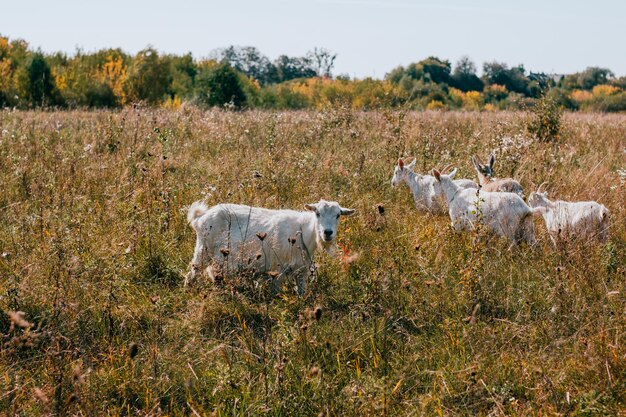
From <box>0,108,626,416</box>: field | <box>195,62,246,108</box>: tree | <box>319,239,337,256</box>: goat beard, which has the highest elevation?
<box>195,62,246,108</box>: tree

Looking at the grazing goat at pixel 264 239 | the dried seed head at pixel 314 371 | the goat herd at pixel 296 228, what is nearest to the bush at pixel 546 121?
the goat herd at pixel 296 228

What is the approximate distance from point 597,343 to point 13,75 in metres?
28.1

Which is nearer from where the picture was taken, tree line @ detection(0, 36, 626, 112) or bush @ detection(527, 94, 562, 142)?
bush @ detection(527, 94, 562, 142)

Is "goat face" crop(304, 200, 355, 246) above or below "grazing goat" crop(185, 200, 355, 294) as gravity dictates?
above

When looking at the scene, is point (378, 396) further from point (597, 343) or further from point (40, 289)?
point (40, 289)

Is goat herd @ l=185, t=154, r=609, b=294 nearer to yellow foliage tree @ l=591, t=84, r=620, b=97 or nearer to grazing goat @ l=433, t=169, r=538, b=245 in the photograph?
grazing goat @ l=433, t=169, r=538, b=245

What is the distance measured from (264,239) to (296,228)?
1.05 ft

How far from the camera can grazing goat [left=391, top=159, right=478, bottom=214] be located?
24.7 ft

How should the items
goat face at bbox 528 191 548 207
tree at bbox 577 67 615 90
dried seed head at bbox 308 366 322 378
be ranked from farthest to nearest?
tree at bbox 577 67 615 90 < goat face at bbox 528 191 548 207 < dried seed head at bbox 308 366 322 378

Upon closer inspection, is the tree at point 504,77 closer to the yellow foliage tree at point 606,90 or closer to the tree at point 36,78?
the yellow foliage tree at point 606,90

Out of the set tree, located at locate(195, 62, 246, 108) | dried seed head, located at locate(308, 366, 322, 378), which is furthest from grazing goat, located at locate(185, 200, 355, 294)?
tree, located at locate(195, 62, 246, 108)

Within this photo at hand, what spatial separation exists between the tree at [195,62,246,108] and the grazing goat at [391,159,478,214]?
Result: 18.9 metres

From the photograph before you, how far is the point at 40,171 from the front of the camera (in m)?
7.69

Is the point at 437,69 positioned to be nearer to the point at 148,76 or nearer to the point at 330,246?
the point at 148,76
